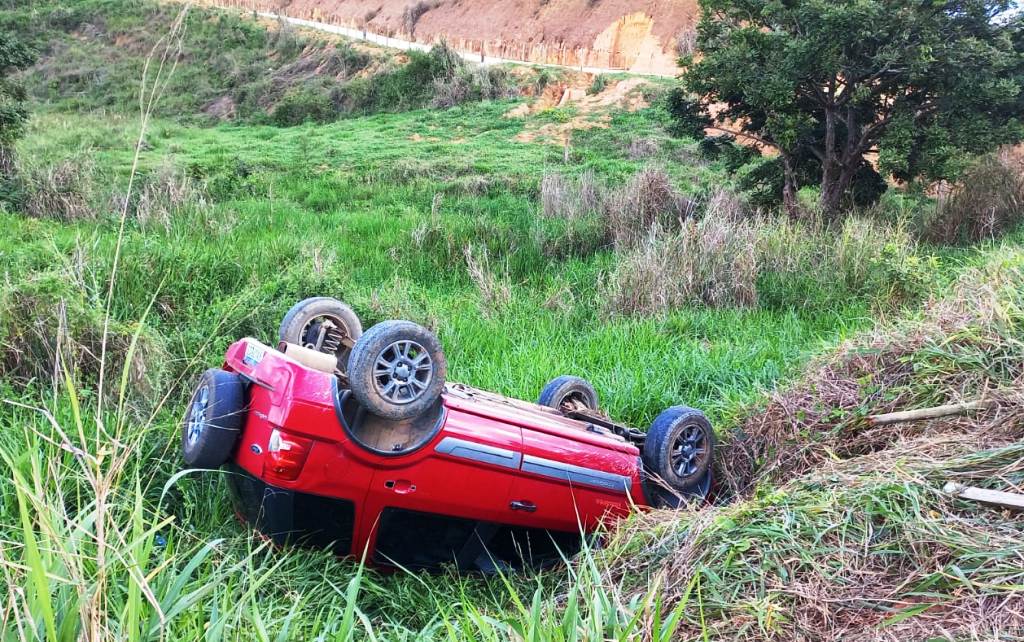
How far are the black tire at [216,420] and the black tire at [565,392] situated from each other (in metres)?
2.11

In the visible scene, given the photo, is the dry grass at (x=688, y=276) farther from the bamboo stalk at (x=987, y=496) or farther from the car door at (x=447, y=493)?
the bamboo stalk at (x=987, y=496)

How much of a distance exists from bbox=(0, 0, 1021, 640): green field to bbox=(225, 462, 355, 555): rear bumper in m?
0.11

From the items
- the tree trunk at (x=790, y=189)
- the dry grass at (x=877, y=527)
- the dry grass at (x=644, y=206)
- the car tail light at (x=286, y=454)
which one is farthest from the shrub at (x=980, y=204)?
the car tail light at (x=286, y=454)

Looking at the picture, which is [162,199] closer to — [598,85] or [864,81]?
[864,81]

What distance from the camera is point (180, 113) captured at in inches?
1261

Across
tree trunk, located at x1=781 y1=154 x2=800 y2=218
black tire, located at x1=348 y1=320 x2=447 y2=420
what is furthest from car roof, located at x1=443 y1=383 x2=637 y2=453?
tree trunk, located at x1=781 y1=154 x2=800 y2=218

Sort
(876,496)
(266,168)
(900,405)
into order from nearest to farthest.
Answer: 1. (876,496)
2. (900,405)
3. (266,168)

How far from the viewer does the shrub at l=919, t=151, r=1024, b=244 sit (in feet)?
34.6

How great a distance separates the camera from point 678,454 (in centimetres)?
459

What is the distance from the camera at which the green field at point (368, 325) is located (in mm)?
2229

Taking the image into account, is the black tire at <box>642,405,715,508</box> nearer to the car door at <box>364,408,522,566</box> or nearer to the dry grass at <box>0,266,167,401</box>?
the car door at <box>364,408,522,566</box>

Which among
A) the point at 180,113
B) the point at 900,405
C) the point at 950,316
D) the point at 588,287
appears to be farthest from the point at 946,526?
the point at 180,113

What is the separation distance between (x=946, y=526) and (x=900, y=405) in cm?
170

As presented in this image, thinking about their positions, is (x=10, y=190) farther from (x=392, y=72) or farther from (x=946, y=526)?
(x=392, y=72)
